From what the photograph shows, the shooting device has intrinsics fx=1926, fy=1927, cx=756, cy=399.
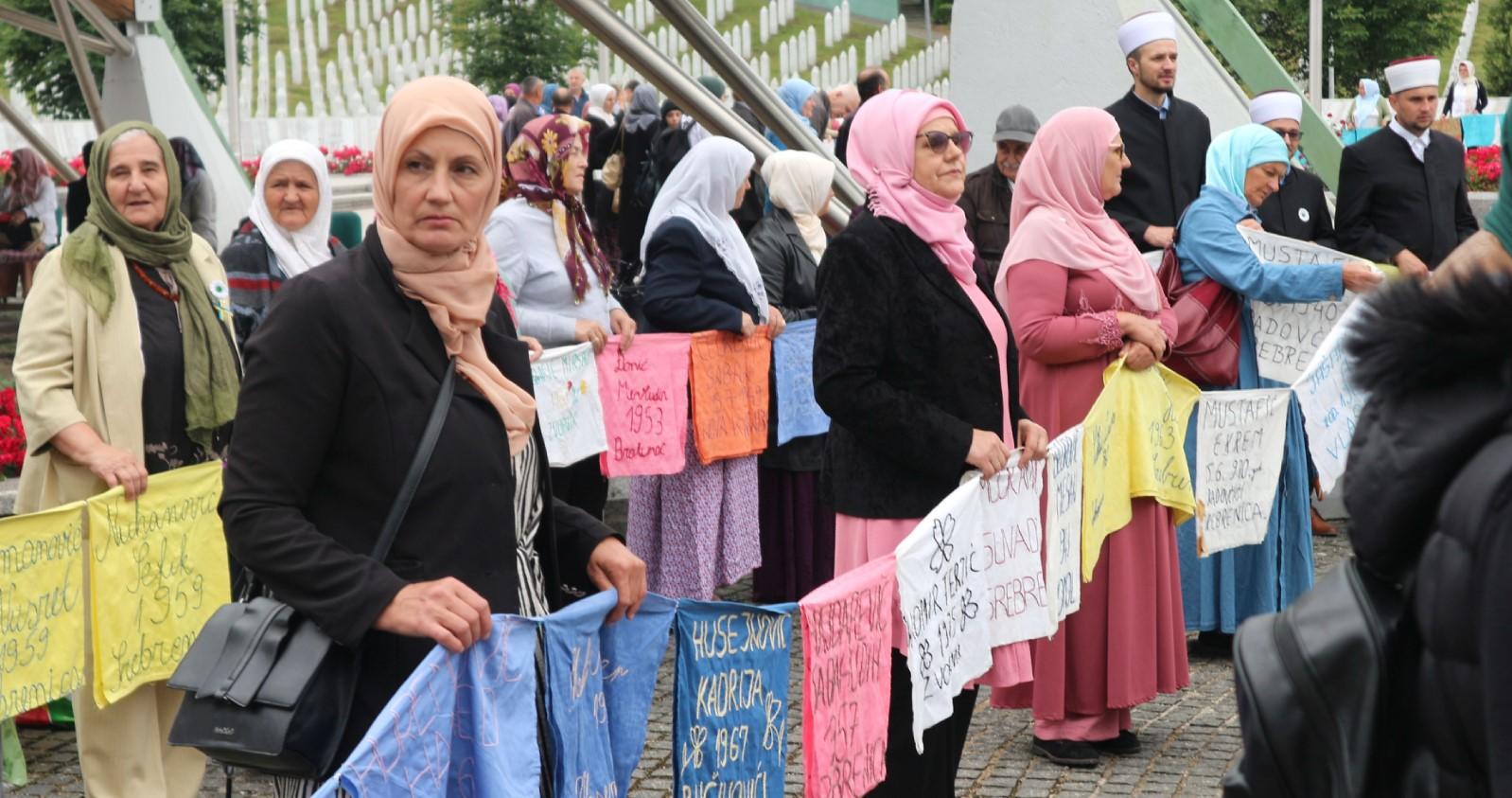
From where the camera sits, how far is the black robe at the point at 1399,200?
10.1 meters

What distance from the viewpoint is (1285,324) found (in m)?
8.61

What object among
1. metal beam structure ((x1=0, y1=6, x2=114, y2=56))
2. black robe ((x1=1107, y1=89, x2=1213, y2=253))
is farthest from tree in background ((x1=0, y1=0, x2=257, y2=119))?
black robe ((x1=1107, y1=89, x2=1213, y2=253))

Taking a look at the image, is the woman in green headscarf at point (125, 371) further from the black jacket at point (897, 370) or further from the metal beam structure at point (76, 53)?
the metal beam structure at point (76, 53)

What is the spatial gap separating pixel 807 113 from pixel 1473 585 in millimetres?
17324

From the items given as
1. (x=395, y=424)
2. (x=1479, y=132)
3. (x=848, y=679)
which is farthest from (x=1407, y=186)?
(x=1479, y=132)

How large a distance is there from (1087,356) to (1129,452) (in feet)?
1.30

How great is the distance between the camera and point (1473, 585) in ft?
7.44

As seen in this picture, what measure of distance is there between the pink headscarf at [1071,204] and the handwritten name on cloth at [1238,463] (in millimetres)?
1162

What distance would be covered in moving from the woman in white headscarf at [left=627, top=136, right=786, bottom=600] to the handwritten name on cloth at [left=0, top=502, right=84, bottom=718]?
359 centimetres

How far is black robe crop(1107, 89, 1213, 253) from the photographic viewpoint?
9148 mm

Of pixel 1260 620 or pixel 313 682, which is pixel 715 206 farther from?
pixel 1260 620

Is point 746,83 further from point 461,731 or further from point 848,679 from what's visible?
point 461,731

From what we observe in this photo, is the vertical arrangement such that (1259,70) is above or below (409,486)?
above

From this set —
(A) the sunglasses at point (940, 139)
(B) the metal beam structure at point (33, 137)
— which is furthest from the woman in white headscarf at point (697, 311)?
(B) the metal beam structure at point (33, 137)
